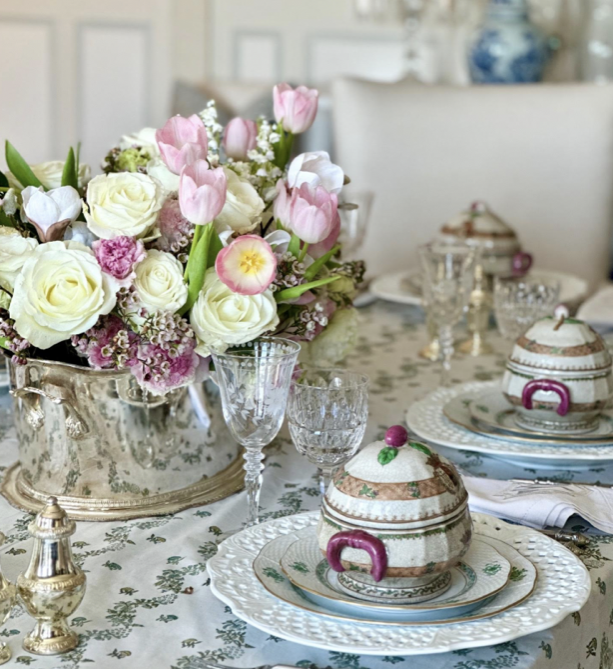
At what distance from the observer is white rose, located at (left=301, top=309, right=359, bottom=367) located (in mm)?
975

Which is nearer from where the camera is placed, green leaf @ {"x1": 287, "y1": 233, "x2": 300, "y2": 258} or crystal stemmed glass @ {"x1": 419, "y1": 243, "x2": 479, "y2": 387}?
green leaf @ {"x1": 287, "y1": 233, "x2": 300, "y2": 258}

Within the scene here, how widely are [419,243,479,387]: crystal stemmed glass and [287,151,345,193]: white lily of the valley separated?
1.36 feet

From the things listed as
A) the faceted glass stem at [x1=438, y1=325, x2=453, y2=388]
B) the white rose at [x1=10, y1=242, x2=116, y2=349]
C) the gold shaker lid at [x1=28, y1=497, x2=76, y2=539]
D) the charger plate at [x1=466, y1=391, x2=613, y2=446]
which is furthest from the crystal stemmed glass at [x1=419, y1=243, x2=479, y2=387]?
the gold shaker lid at [x1=28, y1=497, x2=76, y2=539]

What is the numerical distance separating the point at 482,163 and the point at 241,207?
4.60ft

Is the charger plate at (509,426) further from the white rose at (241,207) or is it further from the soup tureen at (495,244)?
the soup tureen at (495,244)

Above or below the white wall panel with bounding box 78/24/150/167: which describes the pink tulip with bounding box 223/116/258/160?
below

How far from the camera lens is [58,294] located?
0.76 m

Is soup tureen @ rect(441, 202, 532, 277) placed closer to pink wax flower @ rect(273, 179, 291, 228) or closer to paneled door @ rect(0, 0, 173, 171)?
pink wax flower @ rect(273, 179, 291, 228)

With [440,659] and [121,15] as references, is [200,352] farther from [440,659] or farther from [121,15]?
[121,15]

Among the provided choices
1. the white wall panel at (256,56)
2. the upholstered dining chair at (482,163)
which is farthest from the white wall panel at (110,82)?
the upholstered dining chair at (482,163)

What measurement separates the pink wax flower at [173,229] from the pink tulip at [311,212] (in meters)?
0.09

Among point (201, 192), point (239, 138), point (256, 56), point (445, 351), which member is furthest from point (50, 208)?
point (256, 56)

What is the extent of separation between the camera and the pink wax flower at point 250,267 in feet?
2.56

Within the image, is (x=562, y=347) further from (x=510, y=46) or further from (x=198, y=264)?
(x=510, y=46)
